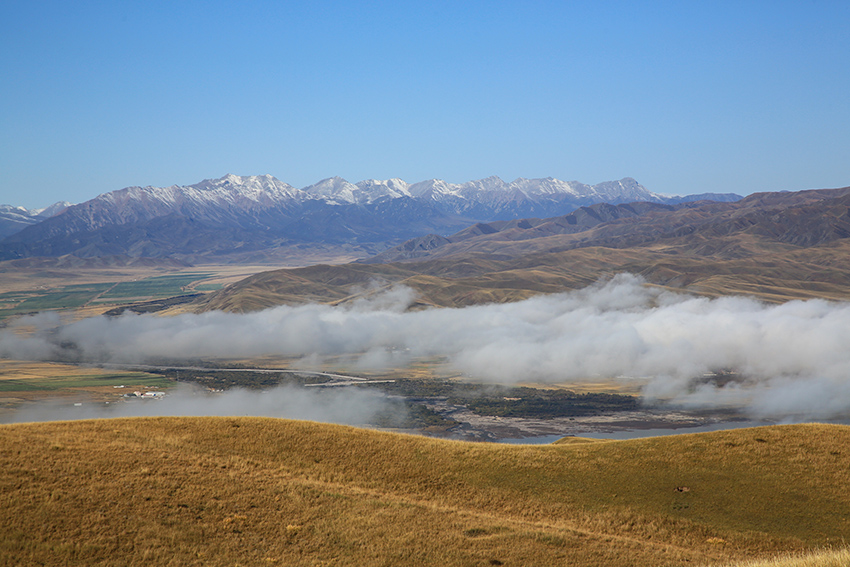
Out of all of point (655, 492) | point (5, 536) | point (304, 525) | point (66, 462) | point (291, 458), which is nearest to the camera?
point (5, 536)

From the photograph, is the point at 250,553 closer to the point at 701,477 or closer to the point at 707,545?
the point at 707,545

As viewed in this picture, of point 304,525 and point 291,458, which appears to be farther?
point 291,458

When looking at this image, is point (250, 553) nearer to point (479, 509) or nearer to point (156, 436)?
point (479, 509)

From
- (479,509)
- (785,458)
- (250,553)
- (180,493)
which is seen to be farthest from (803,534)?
(180,493)

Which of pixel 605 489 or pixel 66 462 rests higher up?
pixel 66 462

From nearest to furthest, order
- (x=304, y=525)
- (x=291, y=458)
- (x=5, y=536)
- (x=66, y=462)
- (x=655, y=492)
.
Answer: (x=5, y=536) → (x=304, y=525) → (x=66, y=462) → (x=655, y=492) → (x=291, y=458)

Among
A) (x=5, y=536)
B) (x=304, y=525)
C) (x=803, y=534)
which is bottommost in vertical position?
(x=803, y=534)
